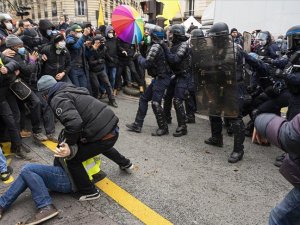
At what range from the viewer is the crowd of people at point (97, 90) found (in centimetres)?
314

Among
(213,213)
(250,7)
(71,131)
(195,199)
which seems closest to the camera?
(71,131)

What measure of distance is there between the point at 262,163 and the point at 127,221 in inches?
91.1

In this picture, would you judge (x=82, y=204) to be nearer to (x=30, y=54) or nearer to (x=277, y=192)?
(x=277, y=192)

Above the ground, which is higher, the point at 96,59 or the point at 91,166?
the point at 96,59

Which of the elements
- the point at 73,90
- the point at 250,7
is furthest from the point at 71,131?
the point at 250,7

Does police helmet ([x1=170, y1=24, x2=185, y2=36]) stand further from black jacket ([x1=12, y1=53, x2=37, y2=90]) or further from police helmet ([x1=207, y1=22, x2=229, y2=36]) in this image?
black jacket ([x1=12, y1=53, x2=37, y2=90])

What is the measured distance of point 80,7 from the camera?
5025 centimetres

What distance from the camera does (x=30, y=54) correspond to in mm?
5211

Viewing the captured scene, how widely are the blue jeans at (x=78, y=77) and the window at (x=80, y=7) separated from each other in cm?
4642

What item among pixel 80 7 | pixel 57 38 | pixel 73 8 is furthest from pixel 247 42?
pixel 80 7

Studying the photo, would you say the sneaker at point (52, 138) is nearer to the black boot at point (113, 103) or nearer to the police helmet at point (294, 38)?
the black boot at point (113, 103)

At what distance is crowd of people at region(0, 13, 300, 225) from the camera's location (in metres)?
3.14

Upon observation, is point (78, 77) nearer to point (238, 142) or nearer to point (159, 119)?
point (159, 119)

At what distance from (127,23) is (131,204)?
460 cm
